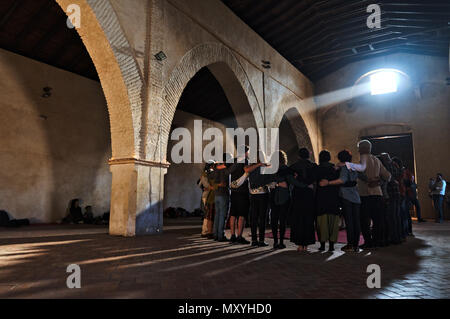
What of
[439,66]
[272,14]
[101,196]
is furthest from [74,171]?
[439,66]

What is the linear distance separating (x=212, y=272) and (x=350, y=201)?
8.38 feet

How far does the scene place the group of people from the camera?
15.4ft

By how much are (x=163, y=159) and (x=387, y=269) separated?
184 inches

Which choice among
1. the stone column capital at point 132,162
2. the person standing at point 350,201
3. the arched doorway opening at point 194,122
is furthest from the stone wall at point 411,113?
the stone column capital at point 132,162

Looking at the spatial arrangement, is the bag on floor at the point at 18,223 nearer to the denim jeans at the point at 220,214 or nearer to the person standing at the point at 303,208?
the denim jeans at the point at 220,214

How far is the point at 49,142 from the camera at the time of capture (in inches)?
408

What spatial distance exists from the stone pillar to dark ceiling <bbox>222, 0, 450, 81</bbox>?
6.08m

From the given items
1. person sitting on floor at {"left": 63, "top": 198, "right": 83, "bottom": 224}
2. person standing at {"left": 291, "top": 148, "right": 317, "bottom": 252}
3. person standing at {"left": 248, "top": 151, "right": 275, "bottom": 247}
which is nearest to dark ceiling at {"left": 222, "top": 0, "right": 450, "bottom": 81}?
person standing at {"left": 248, "top": 151, "right": 275, "bottom": 247}

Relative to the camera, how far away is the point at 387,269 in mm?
3402

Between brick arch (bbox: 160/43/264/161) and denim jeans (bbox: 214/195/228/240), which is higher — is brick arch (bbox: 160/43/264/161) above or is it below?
above

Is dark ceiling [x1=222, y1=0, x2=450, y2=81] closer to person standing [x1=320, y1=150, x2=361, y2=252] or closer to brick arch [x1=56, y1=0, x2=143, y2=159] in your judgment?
brick arch [x1=56, y1=0, x2=143, y2=159]

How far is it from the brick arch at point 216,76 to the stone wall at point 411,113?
623 cm
